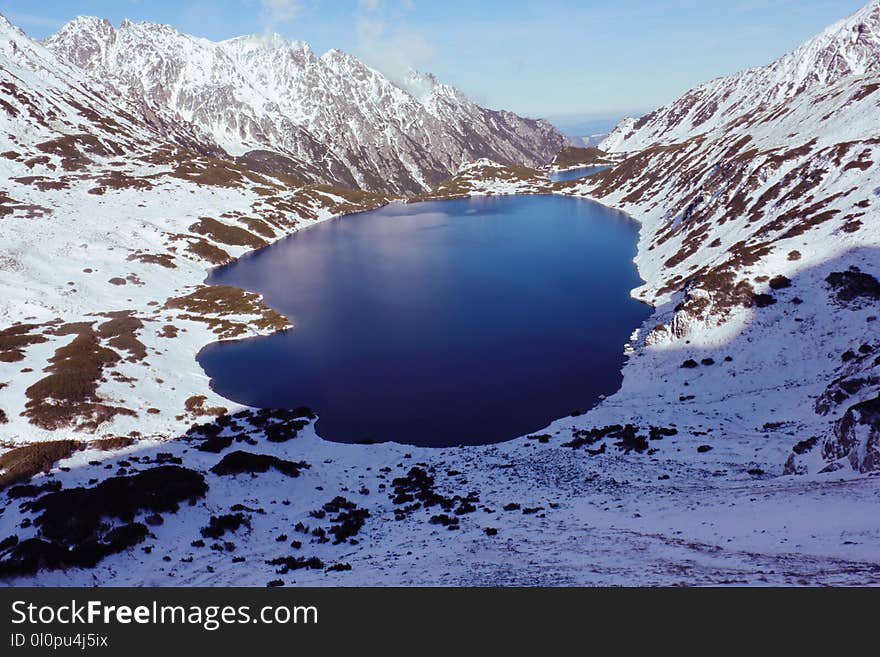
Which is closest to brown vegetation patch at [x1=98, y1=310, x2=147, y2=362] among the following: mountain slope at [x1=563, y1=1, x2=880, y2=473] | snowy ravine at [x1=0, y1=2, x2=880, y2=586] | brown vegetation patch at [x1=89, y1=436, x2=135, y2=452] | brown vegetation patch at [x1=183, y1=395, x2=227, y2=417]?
snowy ravine at [x1=0, y1=2, x2=880, y2=586]

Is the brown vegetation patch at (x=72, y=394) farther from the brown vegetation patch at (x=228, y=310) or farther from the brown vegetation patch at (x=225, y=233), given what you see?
the brown vegetation patch at (x=225, y=233)

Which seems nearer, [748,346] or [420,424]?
[420,424]

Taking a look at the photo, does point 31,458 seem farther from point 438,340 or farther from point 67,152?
point 67,152

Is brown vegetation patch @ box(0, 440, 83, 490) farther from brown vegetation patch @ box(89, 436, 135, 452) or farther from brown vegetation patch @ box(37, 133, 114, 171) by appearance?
brown vegetation patch @ box(37, 133, 114, 171)

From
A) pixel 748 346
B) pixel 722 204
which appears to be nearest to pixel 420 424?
pixel 748 346

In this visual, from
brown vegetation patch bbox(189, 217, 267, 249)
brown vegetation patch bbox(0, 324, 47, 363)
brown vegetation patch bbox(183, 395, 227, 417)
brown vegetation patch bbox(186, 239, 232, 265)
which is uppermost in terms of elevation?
brown vegetation patch bbox(189, 217, 267, 249)

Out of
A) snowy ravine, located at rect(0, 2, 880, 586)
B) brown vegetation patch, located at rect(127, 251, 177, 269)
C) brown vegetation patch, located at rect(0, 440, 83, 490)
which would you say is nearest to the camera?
snowy ravine, located at rect(0, 2, 880, 586)
